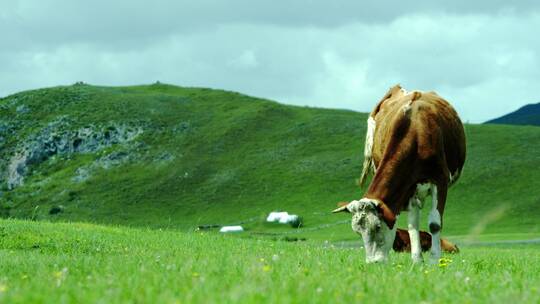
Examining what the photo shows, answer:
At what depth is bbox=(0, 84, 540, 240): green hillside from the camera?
8081 centimetres

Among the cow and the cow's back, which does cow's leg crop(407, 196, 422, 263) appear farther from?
the cow

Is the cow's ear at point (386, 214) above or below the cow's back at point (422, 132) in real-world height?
below

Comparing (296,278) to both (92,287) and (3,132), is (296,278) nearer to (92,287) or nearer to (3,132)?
(92,287)

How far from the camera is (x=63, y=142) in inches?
4663

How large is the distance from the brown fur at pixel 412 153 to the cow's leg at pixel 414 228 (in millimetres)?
260

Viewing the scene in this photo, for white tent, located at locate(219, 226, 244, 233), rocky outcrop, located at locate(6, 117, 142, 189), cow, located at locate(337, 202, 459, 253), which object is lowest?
white tent, located at locate(219, 226, 244, 233)

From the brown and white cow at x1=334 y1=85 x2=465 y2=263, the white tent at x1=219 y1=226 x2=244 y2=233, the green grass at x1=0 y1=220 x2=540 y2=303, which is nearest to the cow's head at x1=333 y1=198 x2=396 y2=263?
the brown and white cow at x1=334 y1=85 x2=465 y2=263

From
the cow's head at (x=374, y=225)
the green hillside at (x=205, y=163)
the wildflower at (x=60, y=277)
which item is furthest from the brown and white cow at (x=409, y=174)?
the green hillside at (x=205, y=163)

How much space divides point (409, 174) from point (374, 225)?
1769 millimetres

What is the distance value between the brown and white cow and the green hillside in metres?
43.9

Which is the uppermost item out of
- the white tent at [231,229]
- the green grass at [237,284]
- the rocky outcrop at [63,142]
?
the rocky outcrop at [63,142]

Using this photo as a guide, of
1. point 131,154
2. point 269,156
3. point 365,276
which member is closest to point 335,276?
point 365,276

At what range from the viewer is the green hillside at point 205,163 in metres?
80.8

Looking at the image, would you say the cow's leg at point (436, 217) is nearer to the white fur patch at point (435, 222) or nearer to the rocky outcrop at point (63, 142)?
the white fur patch at point (435, 222)
